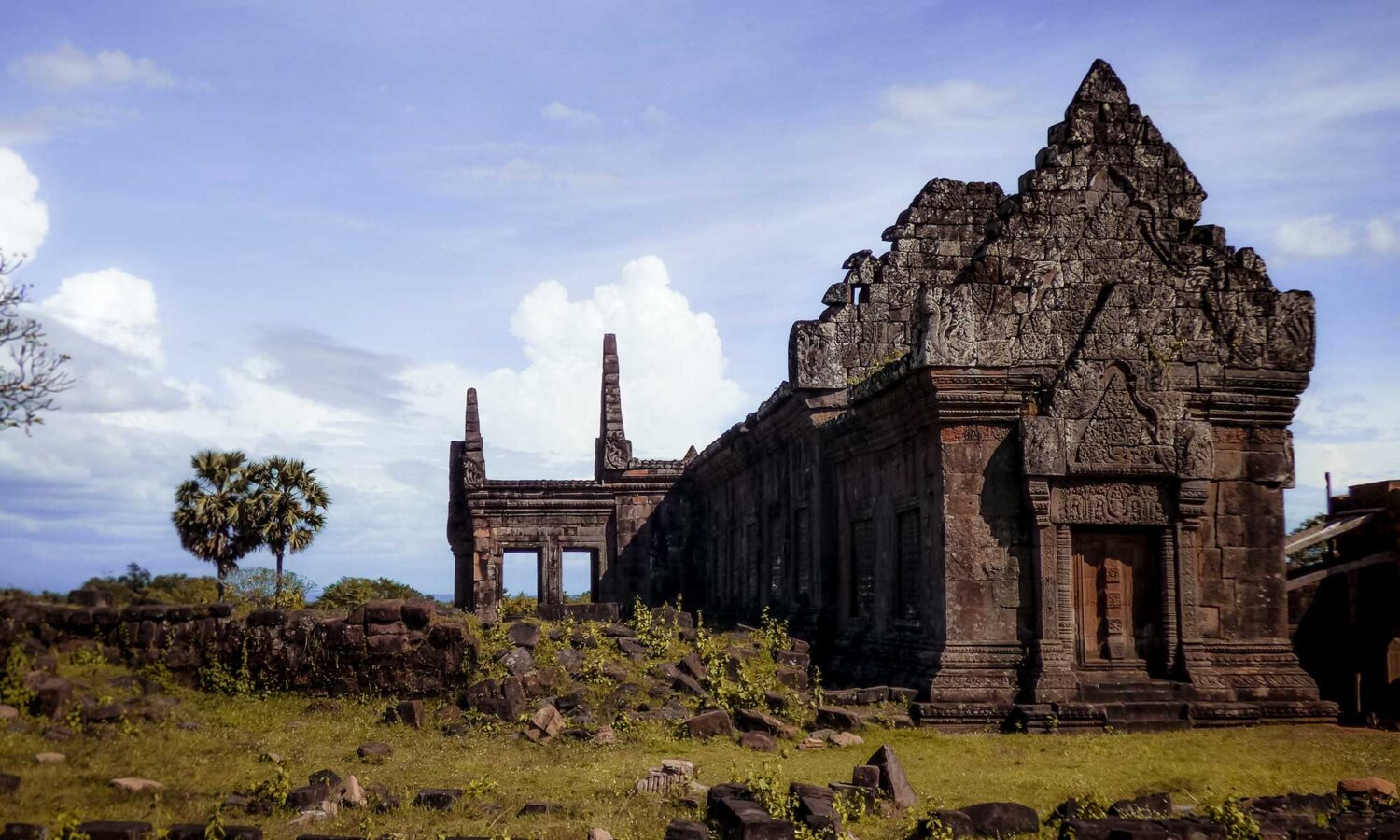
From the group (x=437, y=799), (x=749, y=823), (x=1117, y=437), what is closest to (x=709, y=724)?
(x=437, y=799)

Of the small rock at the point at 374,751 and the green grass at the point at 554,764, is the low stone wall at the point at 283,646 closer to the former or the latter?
the green grass at the point at 554,764

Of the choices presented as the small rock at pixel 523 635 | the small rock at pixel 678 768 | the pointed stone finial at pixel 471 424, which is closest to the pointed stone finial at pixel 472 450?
the pointed stone finial at pixel 471 424

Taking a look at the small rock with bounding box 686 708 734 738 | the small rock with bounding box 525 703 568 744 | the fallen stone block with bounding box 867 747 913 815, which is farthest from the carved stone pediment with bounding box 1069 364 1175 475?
the small rock with bounding box 525 703 568 744

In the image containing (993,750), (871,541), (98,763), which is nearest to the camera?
(98,763)

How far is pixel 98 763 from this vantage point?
9438mm

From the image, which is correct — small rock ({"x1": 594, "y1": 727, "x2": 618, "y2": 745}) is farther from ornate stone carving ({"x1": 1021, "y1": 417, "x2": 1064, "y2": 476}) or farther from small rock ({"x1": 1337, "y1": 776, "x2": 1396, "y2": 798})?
small rock ({"x1": 1337, "y1": 776, "x2": 1396, "y2": 798})

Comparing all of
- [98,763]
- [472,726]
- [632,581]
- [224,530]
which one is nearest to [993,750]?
[472,726]

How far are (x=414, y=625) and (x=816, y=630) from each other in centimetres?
622

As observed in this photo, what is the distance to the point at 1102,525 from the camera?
13219 mm

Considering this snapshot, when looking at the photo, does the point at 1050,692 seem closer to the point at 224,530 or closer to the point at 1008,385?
the point at 1008,385

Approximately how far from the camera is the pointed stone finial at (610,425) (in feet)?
94.3

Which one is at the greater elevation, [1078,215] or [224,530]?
[1078,215]

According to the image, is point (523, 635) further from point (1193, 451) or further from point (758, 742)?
point (1193, 451)

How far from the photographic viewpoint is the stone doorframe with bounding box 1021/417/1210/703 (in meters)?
13.0
